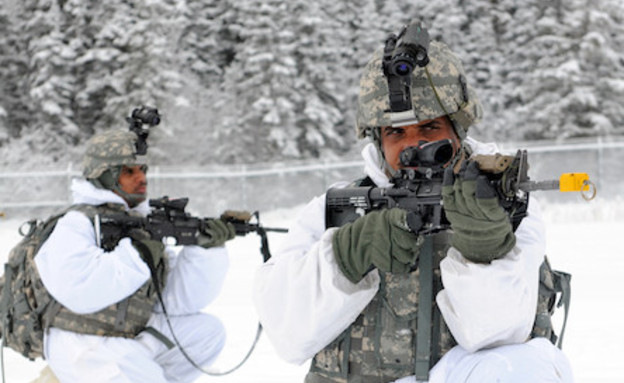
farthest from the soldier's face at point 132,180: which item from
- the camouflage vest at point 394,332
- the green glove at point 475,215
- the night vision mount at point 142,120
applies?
the green glove at point 475,215

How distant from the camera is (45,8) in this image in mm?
30047

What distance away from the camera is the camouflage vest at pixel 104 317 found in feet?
13.6

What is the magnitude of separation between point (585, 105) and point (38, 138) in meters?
22.6

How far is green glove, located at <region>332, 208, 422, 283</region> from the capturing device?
7.07 feet

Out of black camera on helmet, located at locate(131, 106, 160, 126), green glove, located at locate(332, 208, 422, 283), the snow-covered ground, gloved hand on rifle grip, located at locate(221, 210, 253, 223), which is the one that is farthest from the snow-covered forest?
green glove, located at locate(332, 208, 422, 283)

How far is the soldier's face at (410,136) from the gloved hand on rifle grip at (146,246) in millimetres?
2280

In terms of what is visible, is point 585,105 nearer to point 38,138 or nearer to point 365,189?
point 38,138

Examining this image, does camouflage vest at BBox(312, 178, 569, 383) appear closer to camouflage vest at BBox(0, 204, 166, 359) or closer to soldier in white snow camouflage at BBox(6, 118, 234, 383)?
soldier in white snow camouflage at BBox(6, 118, 234, 383)

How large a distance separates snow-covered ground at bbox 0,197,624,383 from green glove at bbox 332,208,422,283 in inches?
110

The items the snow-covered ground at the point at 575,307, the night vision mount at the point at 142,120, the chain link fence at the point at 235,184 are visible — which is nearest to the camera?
the night vision mount at the point at 142,120

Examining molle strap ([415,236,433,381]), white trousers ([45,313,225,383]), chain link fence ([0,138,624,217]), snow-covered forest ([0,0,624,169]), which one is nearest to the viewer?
molle strap ([415,236,433,381])

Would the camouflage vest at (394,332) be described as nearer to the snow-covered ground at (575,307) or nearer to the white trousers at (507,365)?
the white trousers at (507,365)

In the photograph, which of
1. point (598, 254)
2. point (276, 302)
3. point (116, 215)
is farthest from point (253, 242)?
point (276, 302)

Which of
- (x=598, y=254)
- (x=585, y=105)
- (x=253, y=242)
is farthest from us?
(x=585, y=105)
